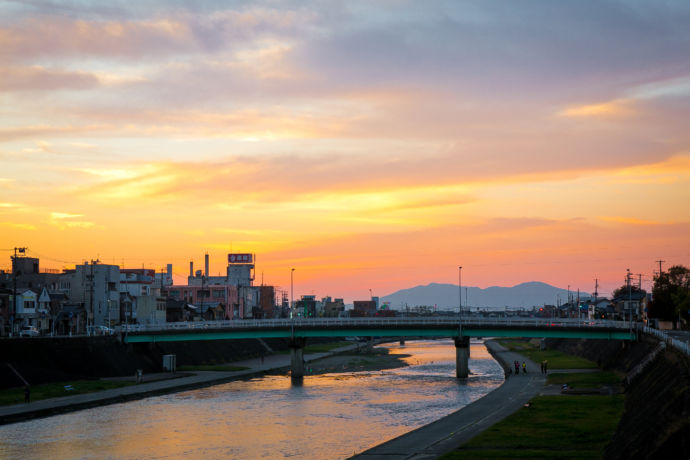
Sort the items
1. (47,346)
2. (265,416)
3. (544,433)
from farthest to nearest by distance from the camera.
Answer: (47,346) < (265,416) < (544,433)

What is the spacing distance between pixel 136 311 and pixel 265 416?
96967 millimetres

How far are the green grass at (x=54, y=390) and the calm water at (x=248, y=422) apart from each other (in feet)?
21.5

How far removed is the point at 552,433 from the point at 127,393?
4804 centimetres

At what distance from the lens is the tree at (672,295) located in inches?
5338

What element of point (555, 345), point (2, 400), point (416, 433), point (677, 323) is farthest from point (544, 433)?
point (555, 345)

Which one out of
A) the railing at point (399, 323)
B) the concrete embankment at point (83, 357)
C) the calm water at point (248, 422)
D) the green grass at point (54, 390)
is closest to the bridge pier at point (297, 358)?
the railing at point (399, 323)

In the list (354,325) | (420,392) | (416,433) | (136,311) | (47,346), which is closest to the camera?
(416,433)

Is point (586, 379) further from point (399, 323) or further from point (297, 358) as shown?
point (297, 358)

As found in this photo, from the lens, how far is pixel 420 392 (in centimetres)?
8806

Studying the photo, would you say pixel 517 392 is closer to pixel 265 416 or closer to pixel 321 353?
pixel 265 416

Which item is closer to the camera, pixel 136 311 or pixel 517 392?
pixel 517 392

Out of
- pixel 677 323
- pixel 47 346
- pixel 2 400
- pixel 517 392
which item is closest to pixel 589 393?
pixel 517 392

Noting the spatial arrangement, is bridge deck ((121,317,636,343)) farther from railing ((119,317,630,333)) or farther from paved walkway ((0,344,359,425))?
paved walkway ((0,344,359,425))

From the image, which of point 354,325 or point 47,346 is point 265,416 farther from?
point 354,325
